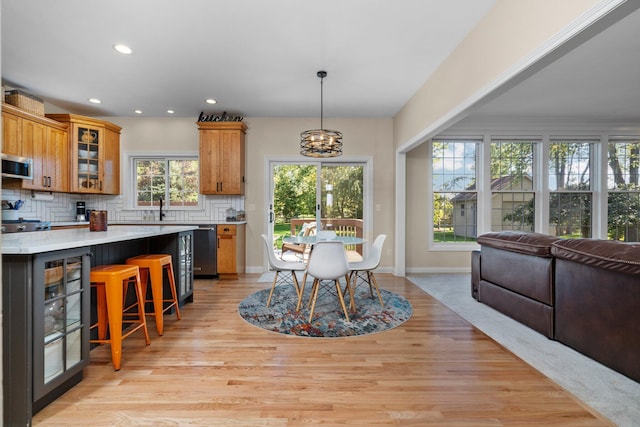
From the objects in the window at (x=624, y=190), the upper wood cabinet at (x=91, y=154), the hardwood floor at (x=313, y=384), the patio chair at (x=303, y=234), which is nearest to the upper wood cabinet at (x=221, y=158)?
the patio chair at (x=303, y=234)

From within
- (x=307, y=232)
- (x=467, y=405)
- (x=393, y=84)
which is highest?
(x=393, y=84)

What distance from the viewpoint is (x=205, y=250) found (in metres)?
4.61

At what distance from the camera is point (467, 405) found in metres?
1.80

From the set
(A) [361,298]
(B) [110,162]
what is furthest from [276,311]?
(B) [110,162]

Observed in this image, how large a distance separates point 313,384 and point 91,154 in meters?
4.69

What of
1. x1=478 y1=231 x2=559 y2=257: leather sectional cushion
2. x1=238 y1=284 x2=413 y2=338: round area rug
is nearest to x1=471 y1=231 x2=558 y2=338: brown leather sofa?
x1=478 y1=231 x2=559 y2=257: leather sectional cushion

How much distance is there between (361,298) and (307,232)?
6.10 feet

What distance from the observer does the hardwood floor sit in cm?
171

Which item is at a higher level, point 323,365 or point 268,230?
point 268,230

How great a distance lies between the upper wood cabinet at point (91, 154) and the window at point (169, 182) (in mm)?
394

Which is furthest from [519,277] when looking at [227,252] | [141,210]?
[141,210]

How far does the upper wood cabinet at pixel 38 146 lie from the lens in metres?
3.71

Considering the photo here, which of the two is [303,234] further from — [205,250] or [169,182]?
[169,182]

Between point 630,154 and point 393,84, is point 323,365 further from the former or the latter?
point 630,154
